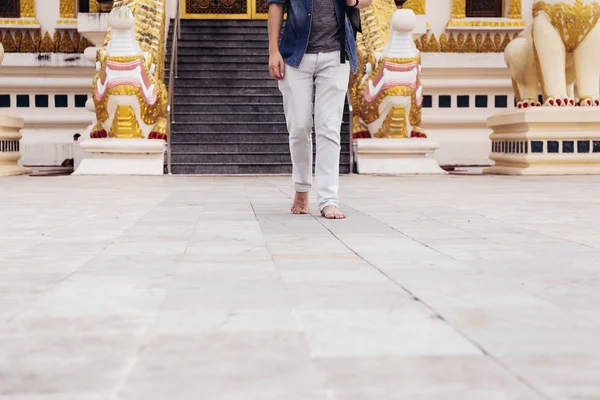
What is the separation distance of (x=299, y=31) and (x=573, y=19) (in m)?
5.52

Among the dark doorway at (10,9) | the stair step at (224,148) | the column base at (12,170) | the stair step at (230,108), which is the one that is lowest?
the column base at (12,170)

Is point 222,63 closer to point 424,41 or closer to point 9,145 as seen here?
point 424,41

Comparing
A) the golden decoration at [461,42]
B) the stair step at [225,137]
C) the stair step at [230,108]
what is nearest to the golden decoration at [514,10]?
the golden decoration at [461,42]

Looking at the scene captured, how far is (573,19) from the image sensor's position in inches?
356

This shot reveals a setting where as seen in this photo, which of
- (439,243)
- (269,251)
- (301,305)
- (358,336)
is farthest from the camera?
(439,243)

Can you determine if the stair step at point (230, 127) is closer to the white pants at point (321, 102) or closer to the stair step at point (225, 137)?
the stair step at point (225, 137)

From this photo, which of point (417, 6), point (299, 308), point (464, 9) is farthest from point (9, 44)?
point (299, 308)

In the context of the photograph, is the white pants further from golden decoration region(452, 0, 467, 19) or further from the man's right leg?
golden decoration region(452, 0, 467, 19)

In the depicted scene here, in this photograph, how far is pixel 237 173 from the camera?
31.9 ft

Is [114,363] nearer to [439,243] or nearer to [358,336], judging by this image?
[358,336]

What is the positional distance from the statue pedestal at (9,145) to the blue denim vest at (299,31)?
19.3ft

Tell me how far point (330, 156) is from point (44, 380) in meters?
3.13

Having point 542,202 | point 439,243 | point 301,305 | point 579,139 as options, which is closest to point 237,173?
point 579,139

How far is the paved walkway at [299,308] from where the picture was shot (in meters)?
1.41
